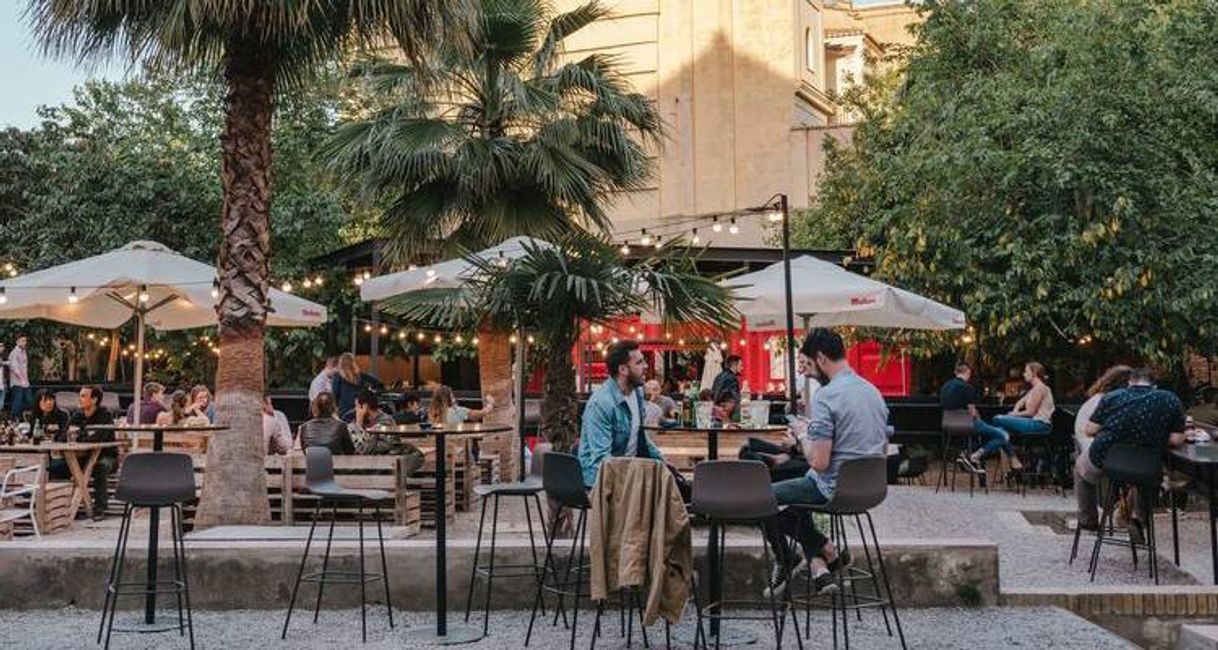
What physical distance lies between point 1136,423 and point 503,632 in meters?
5.26

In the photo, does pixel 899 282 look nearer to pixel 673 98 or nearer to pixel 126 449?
pixel 126 449

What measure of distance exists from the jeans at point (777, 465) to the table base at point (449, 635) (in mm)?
3444

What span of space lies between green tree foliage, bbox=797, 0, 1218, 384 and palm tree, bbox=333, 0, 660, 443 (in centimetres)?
434

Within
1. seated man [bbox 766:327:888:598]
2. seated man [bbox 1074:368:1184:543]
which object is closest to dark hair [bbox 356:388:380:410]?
seated man [bbox 766:327:888:598]

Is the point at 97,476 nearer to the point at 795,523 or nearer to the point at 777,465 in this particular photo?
the point at 777,465

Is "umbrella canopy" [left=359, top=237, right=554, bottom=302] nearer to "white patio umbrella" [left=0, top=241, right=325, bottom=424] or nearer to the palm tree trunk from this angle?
"white patio umbrella" [left=0, top=241, right=325, bottom=424]

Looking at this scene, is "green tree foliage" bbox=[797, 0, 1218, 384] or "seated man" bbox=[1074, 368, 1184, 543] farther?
"green tree foliage" bbox=[797, 0, 1218, 384]

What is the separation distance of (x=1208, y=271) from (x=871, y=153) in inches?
342

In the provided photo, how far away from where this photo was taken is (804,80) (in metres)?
34.8

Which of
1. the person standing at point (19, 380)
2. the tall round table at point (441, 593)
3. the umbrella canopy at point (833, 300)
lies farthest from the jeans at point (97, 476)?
the person standing at point (19, 380)

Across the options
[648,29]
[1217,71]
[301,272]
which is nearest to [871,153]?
[1217,71]

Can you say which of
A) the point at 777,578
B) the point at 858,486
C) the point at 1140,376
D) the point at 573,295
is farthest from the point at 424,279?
the point at 858,486

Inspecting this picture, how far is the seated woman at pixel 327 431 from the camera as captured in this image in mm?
10414

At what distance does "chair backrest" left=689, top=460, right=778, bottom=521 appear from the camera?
21.1ft
